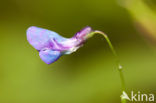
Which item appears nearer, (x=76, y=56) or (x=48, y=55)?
(x=48, y=55)

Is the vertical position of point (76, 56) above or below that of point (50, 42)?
above

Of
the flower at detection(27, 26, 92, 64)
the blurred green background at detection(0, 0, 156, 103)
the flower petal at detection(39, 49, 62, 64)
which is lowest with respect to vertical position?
the flower petal at detection(39, 49, 62, 64)

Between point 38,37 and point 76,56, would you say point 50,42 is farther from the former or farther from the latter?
point 76,56

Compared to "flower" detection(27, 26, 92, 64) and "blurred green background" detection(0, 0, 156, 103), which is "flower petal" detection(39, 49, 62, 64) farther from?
"blurred green background" detection(0, 0, 156, 103)

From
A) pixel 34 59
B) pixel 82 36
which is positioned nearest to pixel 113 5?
pixel 34 59

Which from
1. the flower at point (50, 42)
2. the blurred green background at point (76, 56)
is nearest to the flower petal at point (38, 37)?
the flower at point (50, 42)

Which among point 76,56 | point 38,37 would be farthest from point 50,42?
point 76,56

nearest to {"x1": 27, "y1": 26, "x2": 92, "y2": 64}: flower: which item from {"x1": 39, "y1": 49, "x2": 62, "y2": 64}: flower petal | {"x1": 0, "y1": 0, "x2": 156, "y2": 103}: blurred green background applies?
{"x1": 39, "y1": 49, "x2": 62, "y2": 64}: flower petal

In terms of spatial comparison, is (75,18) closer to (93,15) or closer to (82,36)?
(93,15)
